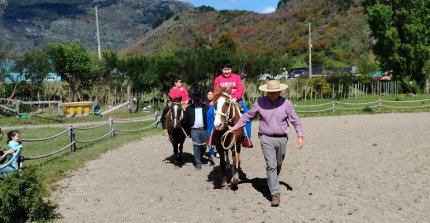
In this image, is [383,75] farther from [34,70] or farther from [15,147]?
[15,147]

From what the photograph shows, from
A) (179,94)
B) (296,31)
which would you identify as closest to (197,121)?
(179,94)

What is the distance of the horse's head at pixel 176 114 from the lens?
10.6 m

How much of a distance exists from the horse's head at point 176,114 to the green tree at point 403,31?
25.3 meters

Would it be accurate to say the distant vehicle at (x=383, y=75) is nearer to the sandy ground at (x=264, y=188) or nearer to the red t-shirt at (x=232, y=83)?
the sandy ground at (x=264, y=188)

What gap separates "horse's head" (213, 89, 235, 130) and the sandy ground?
1.22m

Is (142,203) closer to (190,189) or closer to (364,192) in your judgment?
(190,189)

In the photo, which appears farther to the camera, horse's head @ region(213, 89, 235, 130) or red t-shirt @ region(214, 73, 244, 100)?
red t-shirt @ region(214, 73, 244, 100)

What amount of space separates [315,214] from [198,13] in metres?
104

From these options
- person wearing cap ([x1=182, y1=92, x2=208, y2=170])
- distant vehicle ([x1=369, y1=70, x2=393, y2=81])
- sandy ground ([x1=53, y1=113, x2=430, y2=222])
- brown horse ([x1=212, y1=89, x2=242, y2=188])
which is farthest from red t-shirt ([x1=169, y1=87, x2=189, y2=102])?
distant vehicle ([x1=369, y1=70, x2=393, y2=81])

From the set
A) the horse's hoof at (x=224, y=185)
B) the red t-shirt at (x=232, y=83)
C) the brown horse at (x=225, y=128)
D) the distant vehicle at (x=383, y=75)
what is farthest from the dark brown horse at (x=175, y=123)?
the distant vehicle at (x=383, y=75)

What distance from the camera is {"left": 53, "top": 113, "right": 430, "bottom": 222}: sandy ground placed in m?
7.17

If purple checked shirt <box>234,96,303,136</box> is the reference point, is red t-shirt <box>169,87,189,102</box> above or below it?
above

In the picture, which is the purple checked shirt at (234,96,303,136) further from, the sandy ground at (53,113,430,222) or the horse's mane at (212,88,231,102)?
the sandy ground at (53,113,430,222)

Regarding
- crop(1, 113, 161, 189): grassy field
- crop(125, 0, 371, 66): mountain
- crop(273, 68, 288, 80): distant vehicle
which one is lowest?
crop(1, 113, 161, 189): grassy field
